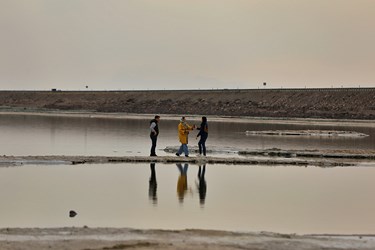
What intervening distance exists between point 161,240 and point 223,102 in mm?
142223

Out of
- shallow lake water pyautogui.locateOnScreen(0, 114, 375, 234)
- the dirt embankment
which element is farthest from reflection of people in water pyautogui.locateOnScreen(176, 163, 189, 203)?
the dirt embankment

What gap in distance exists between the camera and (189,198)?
67.8 feet

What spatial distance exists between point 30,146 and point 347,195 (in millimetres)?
21080

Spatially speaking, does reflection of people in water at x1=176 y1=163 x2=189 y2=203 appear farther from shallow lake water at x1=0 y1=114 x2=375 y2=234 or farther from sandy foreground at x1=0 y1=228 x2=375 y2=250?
sandy foreground at x1=0 y1=228 x2=375 y2=250

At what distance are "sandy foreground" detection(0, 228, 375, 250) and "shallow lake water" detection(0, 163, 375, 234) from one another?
1.10 metres

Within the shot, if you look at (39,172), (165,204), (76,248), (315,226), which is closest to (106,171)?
(39,172)

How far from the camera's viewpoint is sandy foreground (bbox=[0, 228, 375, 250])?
13602 millimetres

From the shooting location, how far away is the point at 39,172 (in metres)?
25.9

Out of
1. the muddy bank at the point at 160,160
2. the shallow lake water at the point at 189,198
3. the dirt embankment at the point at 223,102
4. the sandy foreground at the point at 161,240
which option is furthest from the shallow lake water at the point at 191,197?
the dirt embankment at the point at 223,102

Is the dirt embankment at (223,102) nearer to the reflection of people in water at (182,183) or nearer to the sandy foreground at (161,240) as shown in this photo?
the reflection of people in water at (182,183)

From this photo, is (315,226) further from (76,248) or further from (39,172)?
(39,172)

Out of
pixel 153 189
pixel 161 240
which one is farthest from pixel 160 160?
pixel 161 240

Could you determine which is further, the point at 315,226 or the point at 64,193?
the point at 64,193

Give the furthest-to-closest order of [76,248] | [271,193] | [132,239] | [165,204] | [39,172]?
[39,172]
[271,193]
[165,204]
[132,239]
[76,248]
